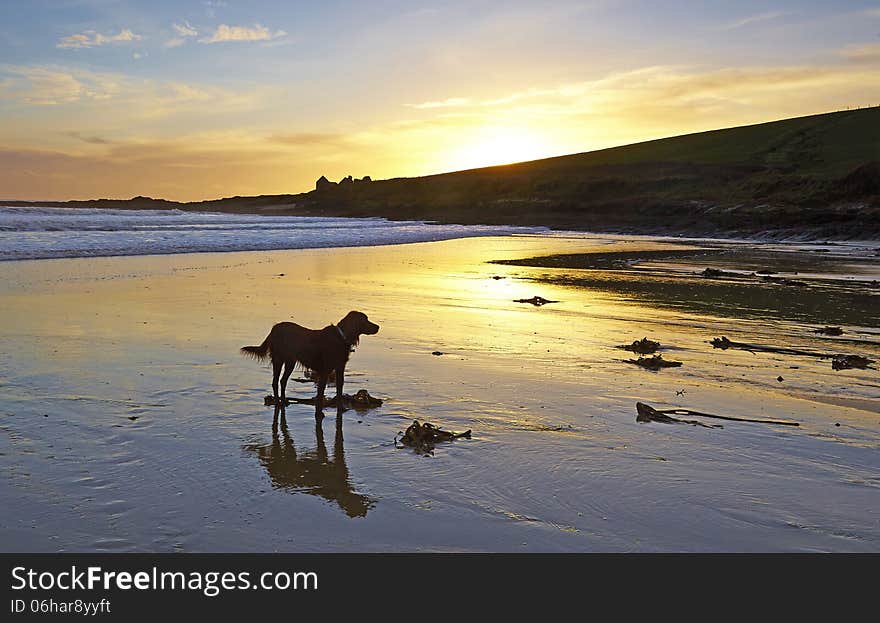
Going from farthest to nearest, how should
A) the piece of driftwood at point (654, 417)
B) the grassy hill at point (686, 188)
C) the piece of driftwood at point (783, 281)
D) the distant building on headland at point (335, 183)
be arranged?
the distant building on headland at point (335, 183) → the grassy hill at point (686, 188) → the piece of driftwood at point (783, 281) → the piece of driftwood at point (654, 417)

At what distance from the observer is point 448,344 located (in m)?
10.7

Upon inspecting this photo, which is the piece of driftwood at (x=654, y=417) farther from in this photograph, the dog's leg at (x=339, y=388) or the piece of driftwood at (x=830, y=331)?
the piece of driftwood at (x=830, y=331)

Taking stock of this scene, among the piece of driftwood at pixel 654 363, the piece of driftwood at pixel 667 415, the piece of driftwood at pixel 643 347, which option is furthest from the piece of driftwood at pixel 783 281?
the piece of driftwood at pixel 667 415

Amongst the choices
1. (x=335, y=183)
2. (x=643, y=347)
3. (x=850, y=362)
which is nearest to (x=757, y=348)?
(x=850, y=362)

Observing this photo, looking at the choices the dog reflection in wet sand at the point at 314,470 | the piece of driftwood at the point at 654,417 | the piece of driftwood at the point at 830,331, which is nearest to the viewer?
the dog reflection in wet sand at the point at 314,470

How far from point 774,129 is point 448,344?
11497cm

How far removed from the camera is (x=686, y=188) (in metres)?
80.8

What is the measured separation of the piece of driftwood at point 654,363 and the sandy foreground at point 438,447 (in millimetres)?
193

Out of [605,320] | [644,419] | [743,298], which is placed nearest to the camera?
[644,419]

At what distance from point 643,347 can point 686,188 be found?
3007 inches

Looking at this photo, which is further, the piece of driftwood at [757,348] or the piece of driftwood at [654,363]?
the piece of driftwood at [757,348]

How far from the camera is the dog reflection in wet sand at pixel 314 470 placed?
5.12 metres
